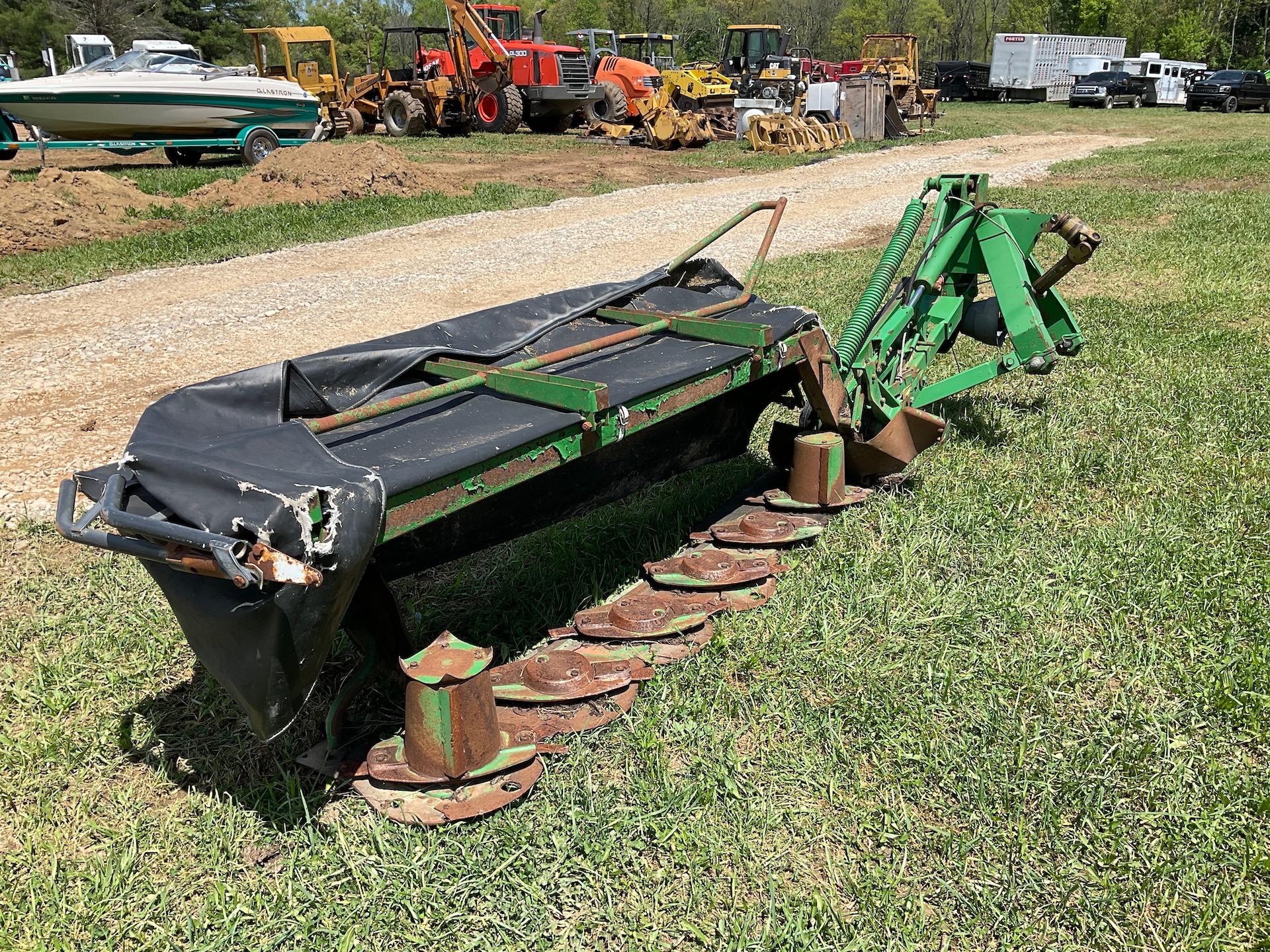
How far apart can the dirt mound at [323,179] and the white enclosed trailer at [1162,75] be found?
110 ft

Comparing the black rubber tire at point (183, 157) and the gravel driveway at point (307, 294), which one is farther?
the black rubber tire at point (183, 157)

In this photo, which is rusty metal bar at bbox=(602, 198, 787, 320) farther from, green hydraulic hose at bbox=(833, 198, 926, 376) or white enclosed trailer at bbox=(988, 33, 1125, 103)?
white enclosed trailer at bbox=(988, 33, 1125, 103)

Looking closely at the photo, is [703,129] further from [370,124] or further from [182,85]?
[182,85]

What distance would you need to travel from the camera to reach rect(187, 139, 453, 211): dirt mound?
41.7 feet

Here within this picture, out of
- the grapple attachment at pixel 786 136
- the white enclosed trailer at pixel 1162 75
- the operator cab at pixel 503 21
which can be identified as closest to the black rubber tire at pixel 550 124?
the operator cab at pixel 503 21

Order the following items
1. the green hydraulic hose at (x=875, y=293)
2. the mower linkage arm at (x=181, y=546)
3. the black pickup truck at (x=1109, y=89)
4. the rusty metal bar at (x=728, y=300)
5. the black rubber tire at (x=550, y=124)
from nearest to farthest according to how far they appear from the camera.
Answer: the mower linkage arm at (x=181, y=546), the rusty metal bar at (x=728, y=300), the green hydraulic hose at (x=875, y=293), the black rubber tire at (x=550, y=124), the black pickup truck at (x=1109, y=89)

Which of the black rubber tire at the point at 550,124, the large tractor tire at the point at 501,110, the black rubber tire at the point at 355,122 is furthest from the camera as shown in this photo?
the black rubber tire at the point at 550,124

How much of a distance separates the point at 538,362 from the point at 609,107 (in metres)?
20.7

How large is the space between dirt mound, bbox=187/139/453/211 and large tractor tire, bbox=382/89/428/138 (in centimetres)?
824

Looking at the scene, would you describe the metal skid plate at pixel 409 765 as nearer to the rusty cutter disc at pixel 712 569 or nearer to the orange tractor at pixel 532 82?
the rusty cutter disc at pixel 712 569

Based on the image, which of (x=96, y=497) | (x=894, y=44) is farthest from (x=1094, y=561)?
(x=894, y=44)

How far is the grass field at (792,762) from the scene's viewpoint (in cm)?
224

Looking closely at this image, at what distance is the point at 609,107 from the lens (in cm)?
2214

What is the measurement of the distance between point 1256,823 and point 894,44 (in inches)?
1220
